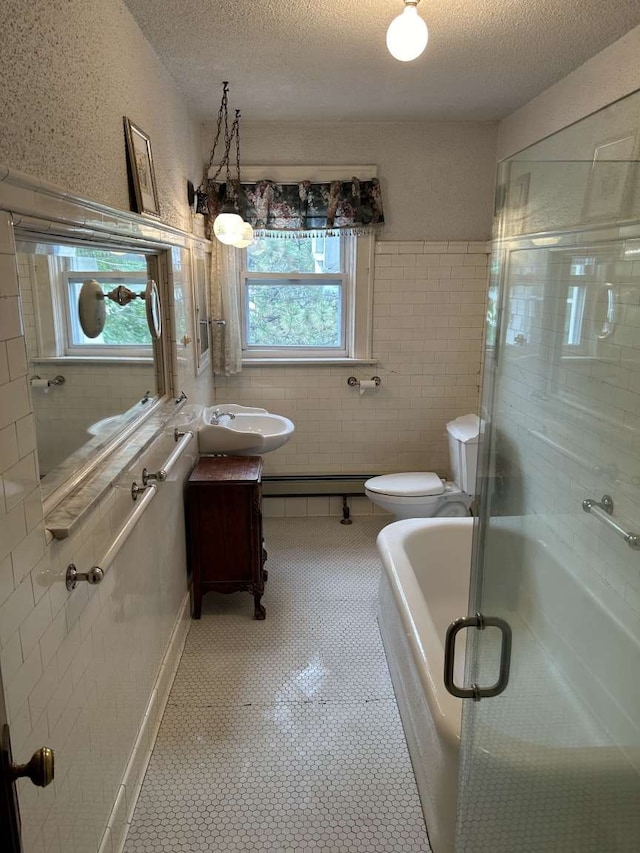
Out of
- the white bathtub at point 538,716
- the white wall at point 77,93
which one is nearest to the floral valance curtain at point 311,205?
the white wall at point 77,93

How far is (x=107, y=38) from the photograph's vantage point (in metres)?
1.81

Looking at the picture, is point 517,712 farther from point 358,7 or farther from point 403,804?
point 358,7

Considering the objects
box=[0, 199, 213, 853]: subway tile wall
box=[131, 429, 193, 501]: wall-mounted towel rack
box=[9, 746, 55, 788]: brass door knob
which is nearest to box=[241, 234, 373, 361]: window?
box=[131, 429, 193, 501]: wall-mounted towel rack

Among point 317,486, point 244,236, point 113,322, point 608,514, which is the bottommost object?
point 317,486

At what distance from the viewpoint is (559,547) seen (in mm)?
2025

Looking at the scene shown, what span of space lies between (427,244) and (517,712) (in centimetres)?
284

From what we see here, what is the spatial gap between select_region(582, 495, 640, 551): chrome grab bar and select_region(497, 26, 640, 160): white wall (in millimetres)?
1514

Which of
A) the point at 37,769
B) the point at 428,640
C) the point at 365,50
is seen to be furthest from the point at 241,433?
the point at 37,769

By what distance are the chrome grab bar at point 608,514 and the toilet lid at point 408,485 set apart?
1.54 m

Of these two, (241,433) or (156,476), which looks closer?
(156,476)

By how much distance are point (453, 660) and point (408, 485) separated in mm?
2061

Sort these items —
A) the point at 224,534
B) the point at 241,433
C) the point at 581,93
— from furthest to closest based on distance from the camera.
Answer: the point at 241,433 → the point at 224,534 → the point at 581,93

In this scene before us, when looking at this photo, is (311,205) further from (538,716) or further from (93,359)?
(538,716)

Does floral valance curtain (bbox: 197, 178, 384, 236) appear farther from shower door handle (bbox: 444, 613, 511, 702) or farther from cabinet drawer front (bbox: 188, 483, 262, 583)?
shower door handle (bbox: 444, 613, 511, 702)
